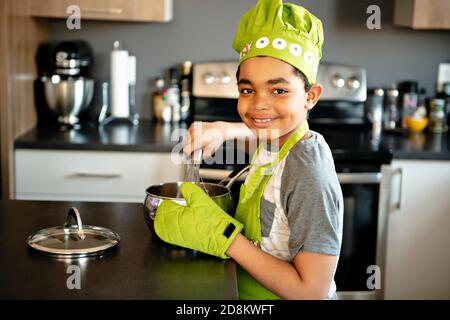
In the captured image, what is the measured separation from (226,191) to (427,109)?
209 cm

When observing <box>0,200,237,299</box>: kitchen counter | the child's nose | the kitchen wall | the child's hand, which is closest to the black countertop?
the kitchen wall

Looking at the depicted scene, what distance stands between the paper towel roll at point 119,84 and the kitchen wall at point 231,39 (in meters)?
0.14

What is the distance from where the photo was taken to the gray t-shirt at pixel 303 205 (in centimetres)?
129

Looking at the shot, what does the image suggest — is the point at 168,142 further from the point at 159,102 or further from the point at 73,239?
the point at 73,239

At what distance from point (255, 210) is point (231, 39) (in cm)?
195

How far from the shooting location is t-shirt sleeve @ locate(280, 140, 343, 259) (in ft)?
4.23

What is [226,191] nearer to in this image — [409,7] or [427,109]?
[409,7]

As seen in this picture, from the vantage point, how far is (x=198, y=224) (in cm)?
130

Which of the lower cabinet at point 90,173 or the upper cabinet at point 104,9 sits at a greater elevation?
the upper cabinet at point 104,9

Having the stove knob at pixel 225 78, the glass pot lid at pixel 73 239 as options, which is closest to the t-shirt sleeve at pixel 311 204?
the glass pot lid at pixel 73 239

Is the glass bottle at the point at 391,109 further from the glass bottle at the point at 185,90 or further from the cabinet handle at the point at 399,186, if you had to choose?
the glass bottle at the point at 185,90

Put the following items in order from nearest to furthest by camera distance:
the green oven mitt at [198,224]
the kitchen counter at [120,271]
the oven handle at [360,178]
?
the kitchen counter at [120,271] < the green oven mitt at [198,224] < the oven handle at [360,178]

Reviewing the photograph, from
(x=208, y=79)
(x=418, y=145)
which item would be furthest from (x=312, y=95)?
(x=208, y=79)

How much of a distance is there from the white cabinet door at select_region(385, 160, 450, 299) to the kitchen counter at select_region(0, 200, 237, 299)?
152cm
